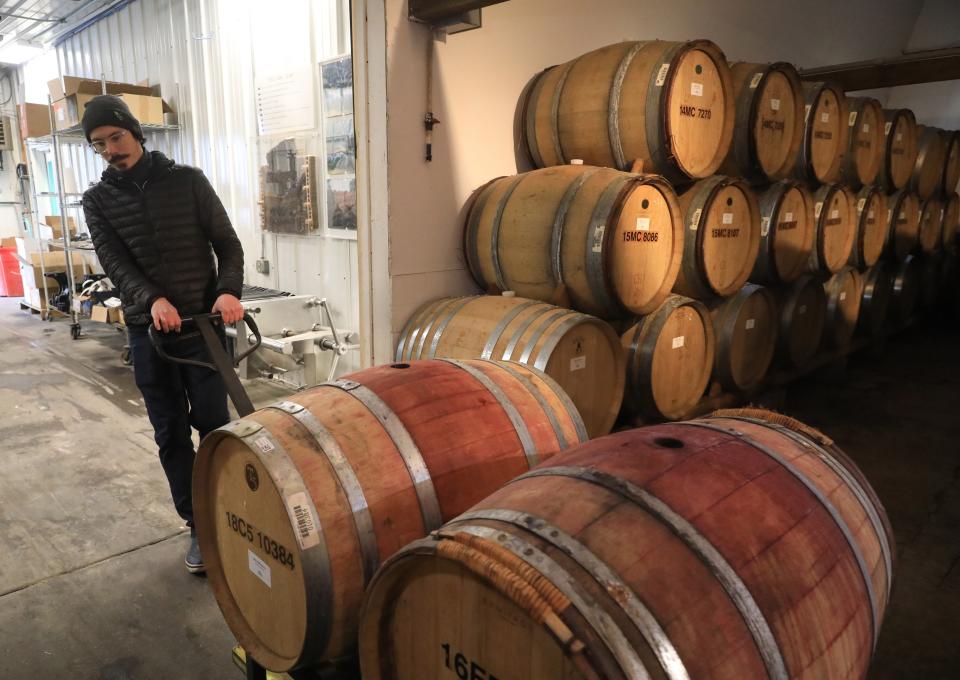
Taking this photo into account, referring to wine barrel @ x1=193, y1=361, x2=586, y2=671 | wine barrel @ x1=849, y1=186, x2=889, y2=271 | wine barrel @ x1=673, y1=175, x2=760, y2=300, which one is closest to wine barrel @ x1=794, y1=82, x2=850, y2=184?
wine barrel @ x1=849, y1=186, x2=889, y2=271

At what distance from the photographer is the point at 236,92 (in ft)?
20.5

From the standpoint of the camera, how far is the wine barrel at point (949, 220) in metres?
7.35

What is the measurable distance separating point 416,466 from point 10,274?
12254mm

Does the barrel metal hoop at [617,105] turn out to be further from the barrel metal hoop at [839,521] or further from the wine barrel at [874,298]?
the wine barrel at [874,298]

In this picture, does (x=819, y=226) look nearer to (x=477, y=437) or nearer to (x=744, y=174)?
(x=744, y=174)

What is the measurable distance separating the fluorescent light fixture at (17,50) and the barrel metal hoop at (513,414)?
12127 millimetres

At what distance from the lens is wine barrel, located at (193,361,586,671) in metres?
1.44

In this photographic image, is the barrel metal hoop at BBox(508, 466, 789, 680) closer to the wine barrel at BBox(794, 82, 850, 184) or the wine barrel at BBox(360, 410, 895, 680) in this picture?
the wine barrel at BBox(360, 410, 895, 680)

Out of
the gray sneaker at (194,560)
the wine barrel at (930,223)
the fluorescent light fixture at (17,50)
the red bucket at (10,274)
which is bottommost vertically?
the gray sneaker at (194,560)

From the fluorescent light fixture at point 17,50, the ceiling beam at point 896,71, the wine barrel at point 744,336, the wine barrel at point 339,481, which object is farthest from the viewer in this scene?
the fluorescent light fixture at point 17,50

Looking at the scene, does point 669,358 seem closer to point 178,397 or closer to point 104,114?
point 178,397

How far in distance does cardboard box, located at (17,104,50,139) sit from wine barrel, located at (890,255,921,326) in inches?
438

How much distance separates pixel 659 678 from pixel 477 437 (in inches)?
33.2

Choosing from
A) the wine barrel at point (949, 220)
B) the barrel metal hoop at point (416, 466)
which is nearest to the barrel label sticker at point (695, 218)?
the barrel metal hoop at point (416, 466)
